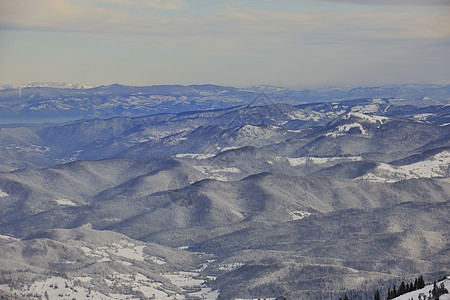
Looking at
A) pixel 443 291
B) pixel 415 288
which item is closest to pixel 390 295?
pixel 415 288

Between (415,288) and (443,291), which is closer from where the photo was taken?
(443,291)

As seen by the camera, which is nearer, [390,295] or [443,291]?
[443,291]

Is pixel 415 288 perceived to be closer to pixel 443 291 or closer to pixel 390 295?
pixel 390 295
